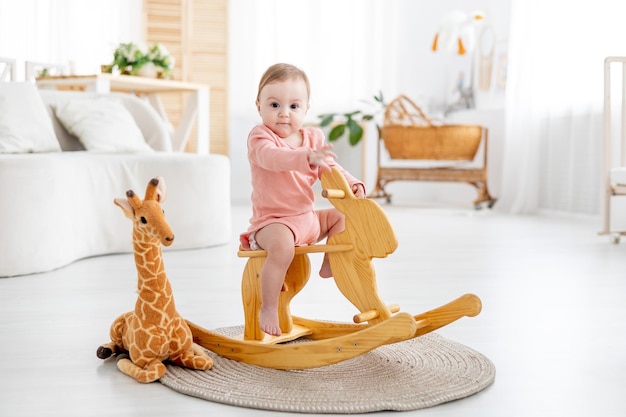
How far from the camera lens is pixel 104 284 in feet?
7.59

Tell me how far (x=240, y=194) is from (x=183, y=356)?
5151mm

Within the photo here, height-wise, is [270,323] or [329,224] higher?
[329,224]

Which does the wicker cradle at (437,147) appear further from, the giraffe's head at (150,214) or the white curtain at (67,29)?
the giraffe's head at (150,214)

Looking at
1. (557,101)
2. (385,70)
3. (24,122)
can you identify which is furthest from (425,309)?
(385,70)

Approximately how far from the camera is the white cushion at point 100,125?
3277 millimetres

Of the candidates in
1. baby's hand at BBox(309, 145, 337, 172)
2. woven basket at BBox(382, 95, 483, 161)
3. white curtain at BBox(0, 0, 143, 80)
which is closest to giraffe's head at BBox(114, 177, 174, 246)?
baby's hand at BBox(309, 145, 337, 172)

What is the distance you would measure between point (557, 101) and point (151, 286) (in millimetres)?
3953

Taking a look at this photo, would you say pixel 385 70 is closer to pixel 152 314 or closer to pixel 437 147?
pixel 437 147

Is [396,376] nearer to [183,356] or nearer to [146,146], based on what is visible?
[183,356]

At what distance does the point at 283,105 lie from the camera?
4.78ft

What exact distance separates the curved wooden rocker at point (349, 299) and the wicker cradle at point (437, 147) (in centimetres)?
386

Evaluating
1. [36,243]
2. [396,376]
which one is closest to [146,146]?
[36,243]

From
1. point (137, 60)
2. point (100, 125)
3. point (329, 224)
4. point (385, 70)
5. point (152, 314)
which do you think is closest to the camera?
point (152, 314)

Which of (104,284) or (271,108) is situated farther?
(104,284)
